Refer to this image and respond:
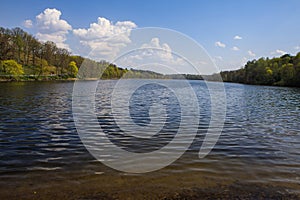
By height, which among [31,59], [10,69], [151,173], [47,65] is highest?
[31,59]

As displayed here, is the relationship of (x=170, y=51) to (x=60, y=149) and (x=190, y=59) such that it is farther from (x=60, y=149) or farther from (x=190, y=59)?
(x=60, y=149)

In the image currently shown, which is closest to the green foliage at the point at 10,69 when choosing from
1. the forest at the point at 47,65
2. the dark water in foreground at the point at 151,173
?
the forest at the point at 47,65

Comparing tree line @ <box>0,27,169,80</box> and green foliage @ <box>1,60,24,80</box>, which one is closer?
green foliage @ <box>1,60,24,80</box>

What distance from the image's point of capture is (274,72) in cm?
12100

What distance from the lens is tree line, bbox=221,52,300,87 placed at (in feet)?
332

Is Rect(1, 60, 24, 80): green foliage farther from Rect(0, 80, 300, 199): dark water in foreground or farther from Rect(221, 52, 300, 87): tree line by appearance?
Rect(221, 52, 300, 87): tree line

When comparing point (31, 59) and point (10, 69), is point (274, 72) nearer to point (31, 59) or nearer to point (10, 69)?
point (10, 69)

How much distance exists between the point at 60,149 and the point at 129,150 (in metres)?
2.96

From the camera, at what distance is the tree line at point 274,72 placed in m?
101

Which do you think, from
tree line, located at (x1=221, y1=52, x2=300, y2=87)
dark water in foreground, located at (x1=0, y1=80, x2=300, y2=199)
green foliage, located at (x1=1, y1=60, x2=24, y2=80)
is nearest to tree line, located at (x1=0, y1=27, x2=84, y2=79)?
green foliage, located at (x1=1, y1=60, x2=24, y2=80)

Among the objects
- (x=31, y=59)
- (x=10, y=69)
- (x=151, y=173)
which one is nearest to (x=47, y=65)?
(x=31, y=59)

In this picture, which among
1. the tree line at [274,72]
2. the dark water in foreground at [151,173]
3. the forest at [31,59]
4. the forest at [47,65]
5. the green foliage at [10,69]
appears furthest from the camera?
the tree line at [274,72]

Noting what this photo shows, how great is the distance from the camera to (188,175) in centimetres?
777

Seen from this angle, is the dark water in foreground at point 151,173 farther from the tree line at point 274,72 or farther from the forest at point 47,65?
the tree line at point 274,72
